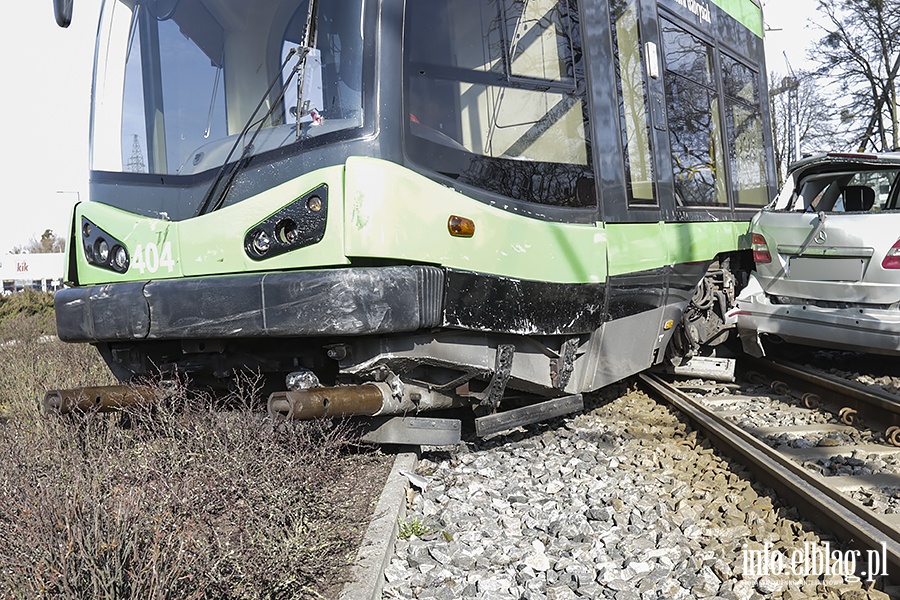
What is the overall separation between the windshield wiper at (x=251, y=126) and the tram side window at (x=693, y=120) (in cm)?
314

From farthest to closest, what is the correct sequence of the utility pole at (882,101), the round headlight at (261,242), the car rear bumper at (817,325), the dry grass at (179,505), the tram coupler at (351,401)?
the utility pole at (882,101) → the car rear bumper at (817,325) → the round headlight at (261,242) → the tram coupler at (351,401) → the dry grass at (179,505)

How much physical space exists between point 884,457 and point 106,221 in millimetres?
5024

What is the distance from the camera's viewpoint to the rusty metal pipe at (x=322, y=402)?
12.4 feet

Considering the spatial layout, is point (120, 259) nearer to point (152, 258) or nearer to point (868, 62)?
point (152, 258)

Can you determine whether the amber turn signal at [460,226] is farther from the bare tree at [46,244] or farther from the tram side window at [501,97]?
the bare tree at [46,244]

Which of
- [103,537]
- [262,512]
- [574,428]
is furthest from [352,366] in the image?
[574,428]

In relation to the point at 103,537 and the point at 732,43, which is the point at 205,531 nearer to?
the point at 103,537

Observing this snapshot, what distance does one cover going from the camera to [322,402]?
385 centimetres

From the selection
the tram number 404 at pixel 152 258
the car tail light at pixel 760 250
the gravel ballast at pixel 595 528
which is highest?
the tram number 404 at pixel 152 258

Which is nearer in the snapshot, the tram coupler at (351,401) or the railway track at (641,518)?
the railway track at (641,518)

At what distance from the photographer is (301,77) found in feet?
13.4

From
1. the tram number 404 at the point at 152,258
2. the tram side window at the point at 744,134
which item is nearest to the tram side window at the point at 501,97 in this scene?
the tram number 404 at the point at 152,258

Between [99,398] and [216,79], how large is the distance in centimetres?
195

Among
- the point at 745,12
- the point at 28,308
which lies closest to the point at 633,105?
the point at 745,12
